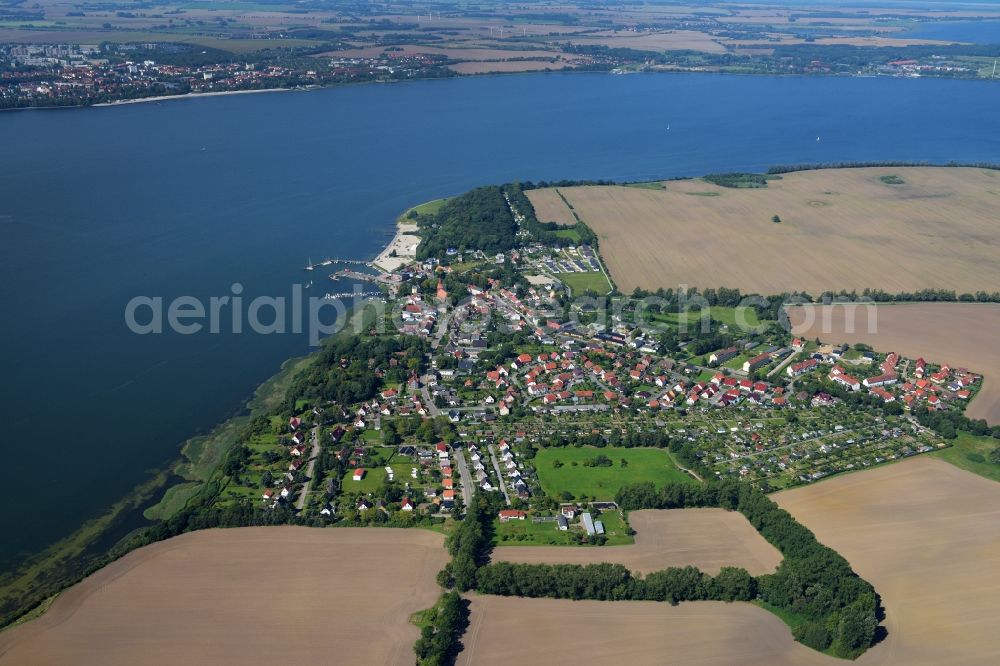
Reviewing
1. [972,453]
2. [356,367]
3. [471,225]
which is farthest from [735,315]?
[356,367]

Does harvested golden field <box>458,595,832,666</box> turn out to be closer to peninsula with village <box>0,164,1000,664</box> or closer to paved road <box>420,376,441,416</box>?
peninsula with village <box>0,164,1000,664</box>

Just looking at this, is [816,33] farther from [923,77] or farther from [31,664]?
[31,664]

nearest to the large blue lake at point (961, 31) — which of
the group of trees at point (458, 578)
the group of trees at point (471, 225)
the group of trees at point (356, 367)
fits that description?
the group of trees at point (471, 225)

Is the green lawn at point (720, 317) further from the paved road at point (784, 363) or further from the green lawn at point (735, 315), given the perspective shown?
the paved road at point (784, 363)

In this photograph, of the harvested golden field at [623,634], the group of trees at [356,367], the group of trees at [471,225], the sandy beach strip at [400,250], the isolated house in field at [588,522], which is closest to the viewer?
the harvested golden field at [623,634]

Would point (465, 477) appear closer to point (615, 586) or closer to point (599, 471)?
point (599, 471)

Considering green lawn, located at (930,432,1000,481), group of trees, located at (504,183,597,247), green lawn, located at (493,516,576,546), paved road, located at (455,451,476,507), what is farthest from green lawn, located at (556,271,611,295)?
green lawn, located at (493,516,576,546)
